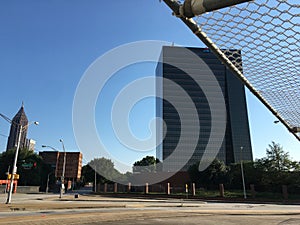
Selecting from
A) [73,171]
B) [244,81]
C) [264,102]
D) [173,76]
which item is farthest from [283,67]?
[173,76]

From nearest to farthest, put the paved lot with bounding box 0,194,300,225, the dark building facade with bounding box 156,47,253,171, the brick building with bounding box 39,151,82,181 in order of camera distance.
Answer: the paved lot with bounding box 0,194,300,225
the brick building with bounding box 39,151,82,181
the dark building facade with bounding box 156,47,253,171

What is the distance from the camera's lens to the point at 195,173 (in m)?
57.9

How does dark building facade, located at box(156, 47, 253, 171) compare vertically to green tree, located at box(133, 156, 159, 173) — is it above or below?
above

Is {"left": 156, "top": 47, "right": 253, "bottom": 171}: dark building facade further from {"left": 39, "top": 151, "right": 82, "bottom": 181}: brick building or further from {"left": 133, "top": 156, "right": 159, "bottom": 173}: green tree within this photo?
{"left": 39, "top": 151, "right": 82, "bottom": 181}: brick building

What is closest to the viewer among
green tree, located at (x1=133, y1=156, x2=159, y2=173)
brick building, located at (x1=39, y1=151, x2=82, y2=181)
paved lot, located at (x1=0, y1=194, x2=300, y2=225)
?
paved lot, located at (x1=0, y1=194, x2=300, y2=225)

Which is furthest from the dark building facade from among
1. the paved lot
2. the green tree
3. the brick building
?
the paved lot

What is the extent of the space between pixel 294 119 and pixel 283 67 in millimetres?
1131

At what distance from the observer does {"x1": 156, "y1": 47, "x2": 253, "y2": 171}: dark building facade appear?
10656cm

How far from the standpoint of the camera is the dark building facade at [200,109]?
106562 mm

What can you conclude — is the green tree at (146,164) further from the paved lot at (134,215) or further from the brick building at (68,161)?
the paved lot at (134,215)

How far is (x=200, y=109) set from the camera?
10862 centimetres

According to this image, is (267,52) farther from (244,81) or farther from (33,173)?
(33,173)

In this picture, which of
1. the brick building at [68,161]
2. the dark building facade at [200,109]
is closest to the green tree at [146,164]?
the dark building facade at [200,109]

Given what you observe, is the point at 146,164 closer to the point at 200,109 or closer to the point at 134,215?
the point at 200,109
